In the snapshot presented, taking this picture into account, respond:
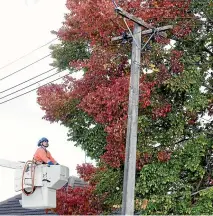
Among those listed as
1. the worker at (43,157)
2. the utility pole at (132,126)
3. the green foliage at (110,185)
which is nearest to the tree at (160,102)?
the green foliage at (110,185)

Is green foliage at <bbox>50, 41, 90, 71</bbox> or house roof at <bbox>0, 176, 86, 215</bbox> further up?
green foliage at <bbox>50, 41, 90, 71</bbox>

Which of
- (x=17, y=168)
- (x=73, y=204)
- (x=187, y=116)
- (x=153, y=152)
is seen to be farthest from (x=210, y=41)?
(x=17, y=168)

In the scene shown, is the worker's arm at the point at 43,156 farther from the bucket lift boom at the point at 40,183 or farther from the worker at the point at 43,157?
the bucket lift boom at the point at 40,183

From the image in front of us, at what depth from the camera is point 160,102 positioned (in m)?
14.1

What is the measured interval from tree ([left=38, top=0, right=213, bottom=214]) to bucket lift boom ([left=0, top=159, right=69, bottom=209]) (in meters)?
6.60

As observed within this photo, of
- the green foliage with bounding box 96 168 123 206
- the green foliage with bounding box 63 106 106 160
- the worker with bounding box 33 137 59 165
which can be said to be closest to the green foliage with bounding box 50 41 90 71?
the green foliage with bounding box 63 106 106 160

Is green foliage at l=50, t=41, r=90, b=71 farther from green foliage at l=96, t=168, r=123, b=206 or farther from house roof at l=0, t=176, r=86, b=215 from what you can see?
house roof at l=0, t=176, r=86, b=215

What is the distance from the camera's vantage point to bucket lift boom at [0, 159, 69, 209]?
6527 mm

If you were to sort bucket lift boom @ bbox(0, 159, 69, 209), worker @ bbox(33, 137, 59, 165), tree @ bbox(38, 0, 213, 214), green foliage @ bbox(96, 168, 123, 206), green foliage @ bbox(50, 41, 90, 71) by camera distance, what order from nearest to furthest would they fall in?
bucket lift boom @ bbox(0, 159, 69, 209)
worker @ bbox(33, 137, 59, 165)
tree @ bbox(38, 0, 213, 214)
green foliage @ bbox(96, 168, 123, 206)
green foliage @ bbox(50, 41, 90, 71)

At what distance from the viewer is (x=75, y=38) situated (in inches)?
654

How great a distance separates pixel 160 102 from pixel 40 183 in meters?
7.96

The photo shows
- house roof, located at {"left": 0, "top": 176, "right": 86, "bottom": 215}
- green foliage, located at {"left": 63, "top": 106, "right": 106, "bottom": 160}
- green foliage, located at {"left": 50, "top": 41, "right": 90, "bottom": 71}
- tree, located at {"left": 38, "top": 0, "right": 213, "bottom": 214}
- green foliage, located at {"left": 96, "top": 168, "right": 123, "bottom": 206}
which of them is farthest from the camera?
house roof, located at {"left": 0, "top": 176, "right": 86, "bottom": 215}

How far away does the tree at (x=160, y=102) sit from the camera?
1357 centimetres

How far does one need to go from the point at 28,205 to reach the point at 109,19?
7.89 metres
